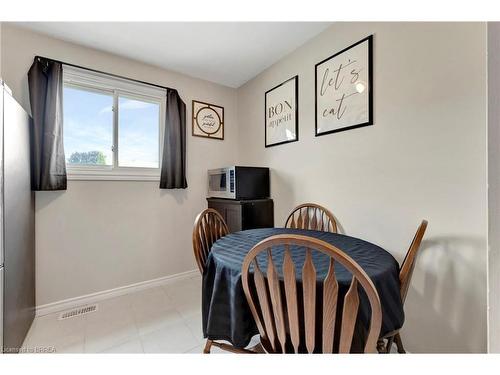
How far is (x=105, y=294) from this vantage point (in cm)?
214

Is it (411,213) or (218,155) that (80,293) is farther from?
(411,213)

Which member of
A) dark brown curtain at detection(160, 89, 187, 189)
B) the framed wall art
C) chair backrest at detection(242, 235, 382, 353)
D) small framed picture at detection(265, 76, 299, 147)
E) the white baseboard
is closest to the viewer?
Answer: chair backrest at detection(242, 235, 382, 353)

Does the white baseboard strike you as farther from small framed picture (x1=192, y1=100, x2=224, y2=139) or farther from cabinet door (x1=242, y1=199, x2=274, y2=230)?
small framed picture (x1=192, y1=100, x2=224, y2=139)

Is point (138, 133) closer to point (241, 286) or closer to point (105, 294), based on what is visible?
point (105, 294)

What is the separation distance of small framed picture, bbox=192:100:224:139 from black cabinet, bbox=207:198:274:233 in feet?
3.04

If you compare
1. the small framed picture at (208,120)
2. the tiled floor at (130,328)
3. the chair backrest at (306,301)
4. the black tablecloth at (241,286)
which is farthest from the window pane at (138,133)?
the chair backrest at (306,301)

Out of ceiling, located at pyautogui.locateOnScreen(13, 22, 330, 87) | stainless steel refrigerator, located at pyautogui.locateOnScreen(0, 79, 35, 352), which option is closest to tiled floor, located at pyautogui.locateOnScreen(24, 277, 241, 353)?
stainless steel refrigerator, located at pyautogui.locateOnScreen(0, 79, 35, 352)

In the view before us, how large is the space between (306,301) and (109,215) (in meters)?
2.19

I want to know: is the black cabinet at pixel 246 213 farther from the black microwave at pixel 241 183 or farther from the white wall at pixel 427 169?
the white wall at pixel 427 169

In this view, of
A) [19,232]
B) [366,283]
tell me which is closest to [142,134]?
[19,232]

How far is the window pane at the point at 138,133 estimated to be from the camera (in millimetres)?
2291

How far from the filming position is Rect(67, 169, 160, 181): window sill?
202cm

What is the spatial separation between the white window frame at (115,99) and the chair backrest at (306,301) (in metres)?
1.97

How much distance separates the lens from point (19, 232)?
1431 millimetres
